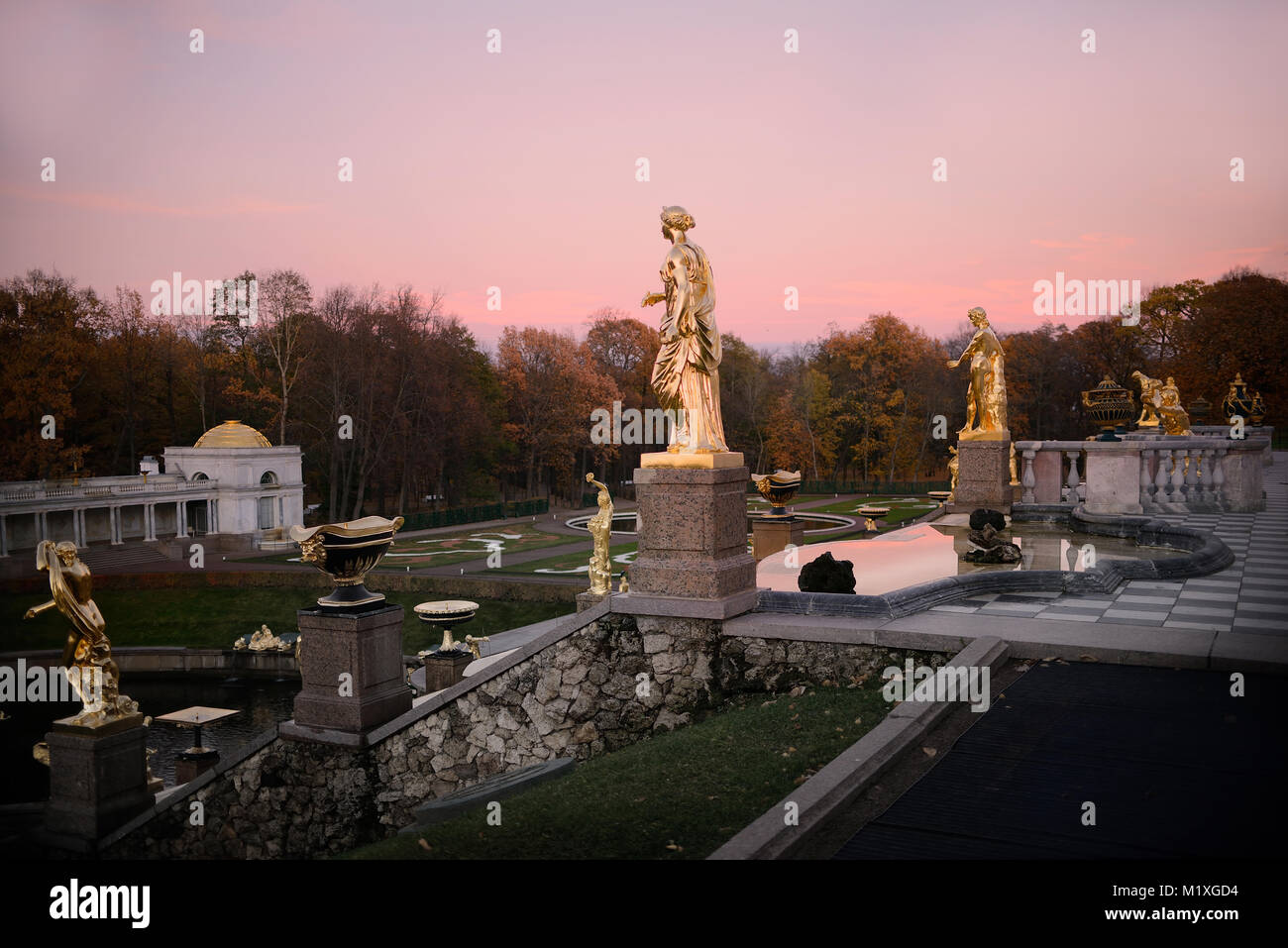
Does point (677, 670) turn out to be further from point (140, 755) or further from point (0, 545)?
point (0, 545)

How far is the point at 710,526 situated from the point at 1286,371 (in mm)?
36792

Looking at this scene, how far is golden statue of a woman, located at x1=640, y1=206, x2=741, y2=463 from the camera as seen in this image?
8641mm

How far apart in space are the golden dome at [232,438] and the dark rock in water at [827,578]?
133 ft

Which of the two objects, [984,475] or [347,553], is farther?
[984,475]

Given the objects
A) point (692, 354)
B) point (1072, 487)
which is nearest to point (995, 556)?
point (692, 354)

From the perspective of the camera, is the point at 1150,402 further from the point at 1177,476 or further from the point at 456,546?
the point at 456,546

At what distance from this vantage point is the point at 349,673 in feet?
30.2

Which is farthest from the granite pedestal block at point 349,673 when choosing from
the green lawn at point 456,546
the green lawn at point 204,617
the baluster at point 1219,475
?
the green lawn at point 456,546

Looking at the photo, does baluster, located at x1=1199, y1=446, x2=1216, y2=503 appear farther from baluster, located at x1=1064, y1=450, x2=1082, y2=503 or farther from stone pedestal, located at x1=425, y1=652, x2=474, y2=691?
stone pedestal, located at x1=425, y1=652, x2=474, y2=691

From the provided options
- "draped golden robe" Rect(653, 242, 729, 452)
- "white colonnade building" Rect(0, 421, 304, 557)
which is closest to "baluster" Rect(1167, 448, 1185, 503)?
"draped golden robe" Rect(653, 242, 729, 452)

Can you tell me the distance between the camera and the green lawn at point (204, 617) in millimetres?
27219

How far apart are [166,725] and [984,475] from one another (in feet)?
56.4
